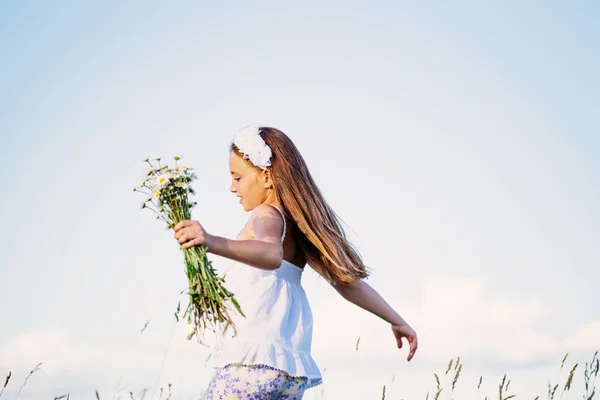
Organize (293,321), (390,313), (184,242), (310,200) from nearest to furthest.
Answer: (184,242), (293,321), (310,200), (390,313)

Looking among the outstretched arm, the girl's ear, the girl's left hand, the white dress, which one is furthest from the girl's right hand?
the girl's left hand

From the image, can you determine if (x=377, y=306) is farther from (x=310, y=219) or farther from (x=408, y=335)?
(x=310, y=219)

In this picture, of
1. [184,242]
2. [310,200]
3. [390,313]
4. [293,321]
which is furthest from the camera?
[390,313]

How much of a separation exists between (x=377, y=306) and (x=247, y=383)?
3.98 ft

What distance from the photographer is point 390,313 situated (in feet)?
16.2

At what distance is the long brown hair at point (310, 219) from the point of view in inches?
173

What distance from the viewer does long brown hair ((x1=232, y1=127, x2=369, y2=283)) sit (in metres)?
4.38

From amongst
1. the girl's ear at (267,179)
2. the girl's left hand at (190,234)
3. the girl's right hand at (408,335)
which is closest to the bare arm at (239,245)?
the girl's left hand at (190,234)

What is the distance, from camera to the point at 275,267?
377 centimetres

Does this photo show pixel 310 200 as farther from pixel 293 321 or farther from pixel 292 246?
pixel 293 321

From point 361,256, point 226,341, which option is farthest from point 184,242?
point 361,256

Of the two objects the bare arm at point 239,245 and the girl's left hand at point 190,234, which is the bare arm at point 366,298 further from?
the girl's left hand at point 190,234

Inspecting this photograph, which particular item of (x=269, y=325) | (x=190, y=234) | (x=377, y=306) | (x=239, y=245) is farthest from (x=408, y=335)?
(x=190, y=234)

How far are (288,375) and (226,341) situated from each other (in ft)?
1.05
